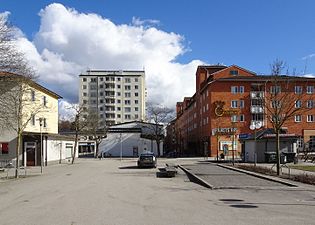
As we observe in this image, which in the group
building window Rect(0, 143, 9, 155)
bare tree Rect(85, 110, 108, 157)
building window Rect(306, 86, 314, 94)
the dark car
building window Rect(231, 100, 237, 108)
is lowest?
Result: the dark car

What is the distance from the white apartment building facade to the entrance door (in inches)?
3576

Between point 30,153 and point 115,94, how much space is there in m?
94.7

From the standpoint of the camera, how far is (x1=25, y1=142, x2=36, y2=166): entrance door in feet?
161

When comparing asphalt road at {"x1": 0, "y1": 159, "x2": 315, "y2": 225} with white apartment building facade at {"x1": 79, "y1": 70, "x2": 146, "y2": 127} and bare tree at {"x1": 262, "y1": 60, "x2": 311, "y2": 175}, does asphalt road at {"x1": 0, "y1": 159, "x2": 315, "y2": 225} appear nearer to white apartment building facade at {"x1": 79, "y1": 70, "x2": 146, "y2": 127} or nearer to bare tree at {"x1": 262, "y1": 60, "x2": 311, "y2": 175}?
bare tree at {"x1": 262, "y1": 60, "x2": 311, "y2": 175}

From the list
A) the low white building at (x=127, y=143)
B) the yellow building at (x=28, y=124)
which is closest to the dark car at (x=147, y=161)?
the yellow building at (x=28, y=124)

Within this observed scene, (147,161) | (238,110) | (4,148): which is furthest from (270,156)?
(238,110)

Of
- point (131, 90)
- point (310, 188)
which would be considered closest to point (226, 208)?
point (310, 188)

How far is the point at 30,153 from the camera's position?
4912cm

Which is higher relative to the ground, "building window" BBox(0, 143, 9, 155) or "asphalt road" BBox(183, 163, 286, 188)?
"building window" BBox(0, 143, 9, 155)

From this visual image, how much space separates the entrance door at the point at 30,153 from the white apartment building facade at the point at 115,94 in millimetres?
90829

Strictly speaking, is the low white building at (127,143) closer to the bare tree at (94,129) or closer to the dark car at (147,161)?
the bare tree at (94,129)

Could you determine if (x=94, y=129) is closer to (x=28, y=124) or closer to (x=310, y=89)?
(x=28, y=124)

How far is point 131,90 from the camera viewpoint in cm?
14325

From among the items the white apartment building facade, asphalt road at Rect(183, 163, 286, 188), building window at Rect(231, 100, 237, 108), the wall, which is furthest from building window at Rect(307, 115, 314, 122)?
the white apartment building facade
